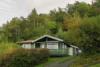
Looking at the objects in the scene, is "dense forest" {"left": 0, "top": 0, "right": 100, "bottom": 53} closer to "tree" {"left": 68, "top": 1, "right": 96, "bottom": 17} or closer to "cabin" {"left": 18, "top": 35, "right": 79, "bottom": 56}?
"tree" {"left": 68, "top": 1, "right": 96, "bottom": 17}

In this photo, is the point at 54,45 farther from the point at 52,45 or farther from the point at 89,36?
the point at 89,36

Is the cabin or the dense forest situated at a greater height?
the dense forest

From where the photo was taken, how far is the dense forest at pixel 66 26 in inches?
1604

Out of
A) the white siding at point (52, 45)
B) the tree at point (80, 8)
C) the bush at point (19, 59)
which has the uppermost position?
the tree at point (80, 8)

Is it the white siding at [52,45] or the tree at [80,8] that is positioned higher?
the tree at [80,8]

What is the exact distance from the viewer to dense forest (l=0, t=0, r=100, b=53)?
134ft

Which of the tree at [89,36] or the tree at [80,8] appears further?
the tree at [80,8]

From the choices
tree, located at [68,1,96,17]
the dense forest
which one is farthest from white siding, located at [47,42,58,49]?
tree, located at [68,1,96,17]

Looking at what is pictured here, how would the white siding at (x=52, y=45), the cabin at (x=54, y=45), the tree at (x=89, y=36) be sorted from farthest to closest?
the white siding at (x=52, y=45) < the cabin at (x=54, y=45) < the tree at (x=89, y=36)

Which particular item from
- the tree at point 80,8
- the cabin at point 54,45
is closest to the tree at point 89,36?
the cabin at point 54,45

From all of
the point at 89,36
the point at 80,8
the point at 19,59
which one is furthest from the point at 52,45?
the point at 80,8

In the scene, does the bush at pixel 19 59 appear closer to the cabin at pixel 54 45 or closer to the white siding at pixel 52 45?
the cabin at pixel 54 45

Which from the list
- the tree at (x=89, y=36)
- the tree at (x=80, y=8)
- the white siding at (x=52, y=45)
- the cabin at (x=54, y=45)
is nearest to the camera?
the tree at (x=89, y=36)

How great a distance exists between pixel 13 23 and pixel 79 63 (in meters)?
67.8
